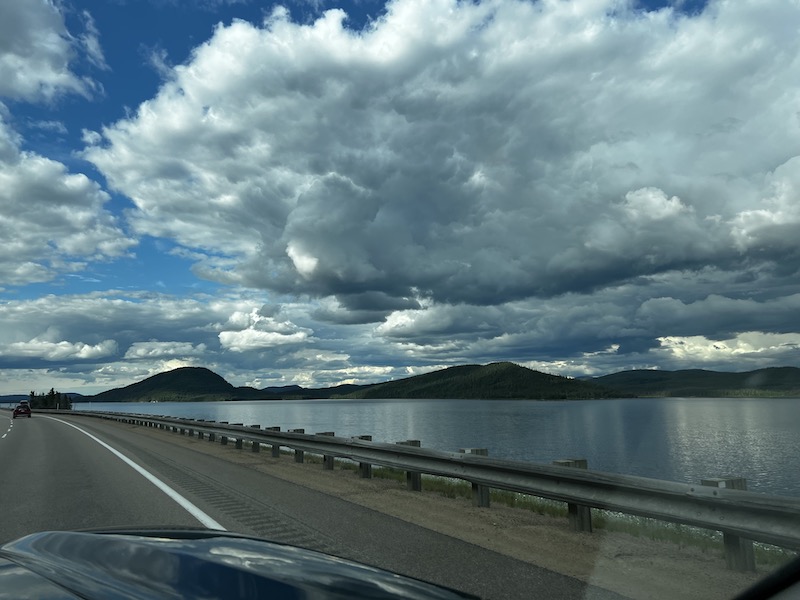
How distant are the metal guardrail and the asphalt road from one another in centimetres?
130

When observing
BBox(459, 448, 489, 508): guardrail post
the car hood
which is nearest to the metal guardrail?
BBox(459, 448, 489, 508): guardrail post

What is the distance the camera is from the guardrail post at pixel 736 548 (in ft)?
19.2

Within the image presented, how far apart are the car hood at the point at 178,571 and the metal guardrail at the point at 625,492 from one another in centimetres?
377

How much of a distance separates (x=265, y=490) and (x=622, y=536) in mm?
6178

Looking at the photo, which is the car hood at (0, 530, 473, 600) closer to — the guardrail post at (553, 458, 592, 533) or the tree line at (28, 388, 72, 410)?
the guardrail post at (553, 458, 592, 533)

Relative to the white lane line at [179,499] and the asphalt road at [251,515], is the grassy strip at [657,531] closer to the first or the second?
the asphalt road at [251,515]

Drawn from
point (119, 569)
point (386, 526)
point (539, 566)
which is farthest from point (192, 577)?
point (386, 526)

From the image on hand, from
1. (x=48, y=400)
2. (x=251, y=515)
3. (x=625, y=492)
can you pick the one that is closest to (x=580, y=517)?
(x=625, y=492)

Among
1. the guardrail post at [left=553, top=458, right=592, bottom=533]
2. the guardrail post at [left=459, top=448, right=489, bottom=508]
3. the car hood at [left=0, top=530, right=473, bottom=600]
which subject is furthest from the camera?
the guardrail post at [left=459, top=448, right=489, bottom=508]

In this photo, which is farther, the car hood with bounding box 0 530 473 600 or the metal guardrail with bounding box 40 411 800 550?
the metal guardrail with bounding box 40 411 800 550

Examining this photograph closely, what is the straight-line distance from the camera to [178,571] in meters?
2.52

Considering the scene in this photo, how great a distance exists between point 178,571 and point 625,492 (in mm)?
5359

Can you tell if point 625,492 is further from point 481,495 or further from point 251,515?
point 251,515

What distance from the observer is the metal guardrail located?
5.16m
